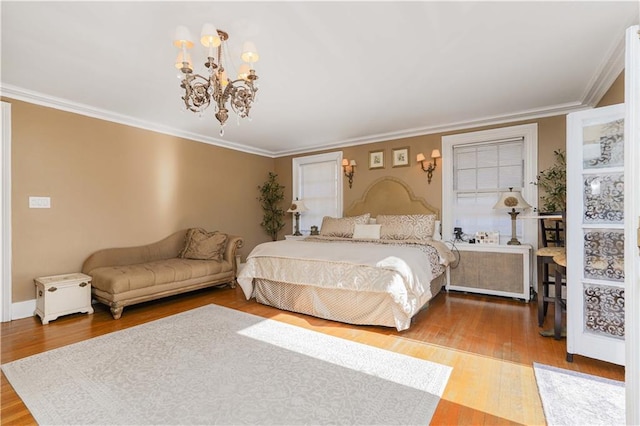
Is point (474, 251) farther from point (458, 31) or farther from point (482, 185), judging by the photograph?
point (458, 31)

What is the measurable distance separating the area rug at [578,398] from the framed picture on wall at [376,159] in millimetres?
3689

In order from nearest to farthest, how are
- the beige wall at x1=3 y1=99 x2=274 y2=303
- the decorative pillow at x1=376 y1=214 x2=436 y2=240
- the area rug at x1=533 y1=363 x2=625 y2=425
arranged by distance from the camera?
1. the area rug at x1=533 y1=363 x2=625 y2=425
2. the beige wall at x1=3 y1=99 x2=274 y2=303
3. the decorative pillow at x1=376 y1=214 x2=436 y2=240

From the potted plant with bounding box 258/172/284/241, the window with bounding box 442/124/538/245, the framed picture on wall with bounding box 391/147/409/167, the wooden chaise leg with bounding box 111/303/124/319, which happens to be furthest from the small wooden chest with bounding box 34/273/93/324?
the window with bounding box 442/124/538/245

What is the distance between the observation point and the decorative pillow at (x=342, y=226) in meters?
4.79

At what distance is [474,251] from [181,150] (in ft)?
15.3

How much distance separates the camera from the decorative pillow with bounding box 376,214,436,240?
4.27 m

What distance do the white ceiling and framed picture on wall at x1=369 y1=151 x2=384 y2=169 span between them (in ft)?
3.43

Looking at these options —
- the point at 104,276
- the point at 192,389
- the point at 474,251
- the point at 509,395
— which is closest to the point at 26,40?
the point at 104,276

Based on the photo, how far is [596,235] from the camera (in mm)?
2195

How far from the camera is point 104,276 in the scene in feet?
11.3

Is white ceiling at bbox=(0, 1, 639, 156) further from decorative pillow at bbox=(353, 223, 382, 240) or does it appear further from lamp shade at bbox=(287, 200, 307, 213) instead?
lamp shade at bbox=(287, 200, 307, 213)

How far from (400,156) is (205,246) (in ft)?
11.1

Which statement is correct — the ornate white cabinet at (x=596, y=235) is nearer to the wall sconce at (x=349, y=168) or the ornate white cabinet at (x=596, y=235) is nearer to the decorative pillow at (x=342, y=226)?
the decorative pillow at (x=342, y=226)

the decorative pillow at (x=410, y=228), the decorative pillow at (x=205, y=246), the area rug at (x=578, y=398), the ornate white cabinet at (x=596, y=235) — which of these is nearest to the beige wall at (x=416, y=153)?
the decorative pillow at (x=410, y=228)
